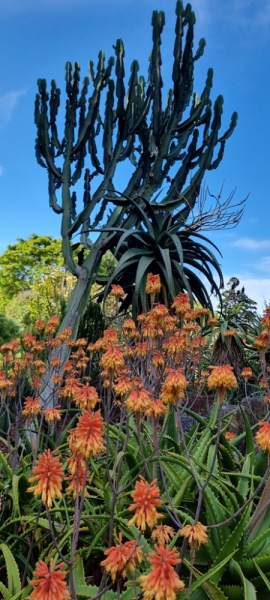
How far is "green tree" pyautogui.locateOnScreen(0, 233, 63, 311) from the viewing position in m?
24.5

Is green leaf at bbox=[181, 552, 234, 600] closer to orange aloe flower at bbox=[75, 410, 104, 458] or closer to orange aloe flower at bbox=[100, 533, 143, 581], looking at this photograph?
orange aloe flower at bbox=[100, 533, 143, 581]

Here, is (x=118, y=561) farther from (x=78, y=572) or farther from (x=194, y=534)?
(x=78, y=572)

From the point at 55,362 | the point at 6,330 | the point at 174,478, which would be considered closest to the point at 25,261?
the point at 6,330

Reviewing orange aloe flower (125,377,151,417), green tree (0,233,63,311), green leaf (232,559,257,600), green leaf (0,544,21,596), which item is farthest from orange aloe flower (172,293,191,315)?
green tree (0,233,63,311)

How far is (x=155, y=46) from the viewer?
9297 mm

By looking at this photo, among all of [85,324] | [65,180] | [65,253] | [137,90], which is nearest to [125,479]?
[85,324]

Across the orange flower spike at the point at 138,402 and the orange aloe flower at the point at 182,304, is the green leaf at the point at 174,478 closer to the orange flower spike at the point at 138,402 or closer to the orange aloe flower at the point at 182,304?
the orange flower spike at the point at 138,402

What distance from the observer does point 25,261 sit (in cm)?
2475

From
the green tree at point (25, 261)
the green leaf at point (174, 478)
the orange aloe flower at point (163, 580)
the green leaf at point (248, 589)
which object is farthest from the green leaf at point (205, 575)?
the green tree at point (25, 261)

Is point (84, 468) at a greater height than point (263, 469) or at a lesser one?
greater

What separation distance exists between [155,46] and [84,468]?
10.5 metres

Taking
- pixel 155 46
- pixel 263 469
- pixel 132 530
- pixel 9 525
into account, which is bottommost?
pixel 9 525

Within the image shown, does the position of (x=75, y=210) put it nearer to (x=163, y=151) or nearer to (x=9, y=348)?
(x=163, y=151)

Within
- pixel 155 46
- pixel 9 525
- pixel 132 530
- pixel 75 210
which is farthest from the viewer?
pixel 75 210
